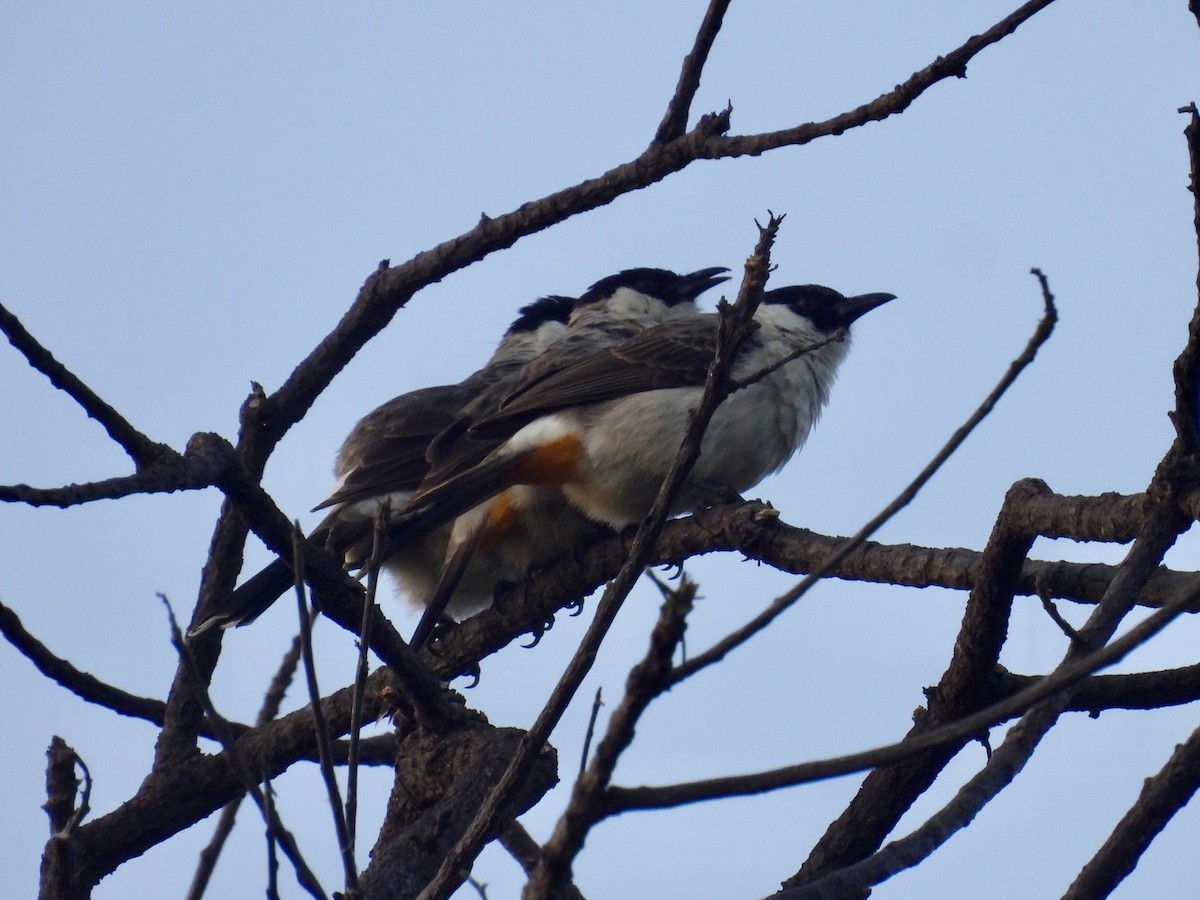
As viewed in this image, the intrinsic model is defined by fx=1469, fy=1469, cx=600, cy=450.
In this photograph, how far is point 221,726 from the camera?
238 centimetres

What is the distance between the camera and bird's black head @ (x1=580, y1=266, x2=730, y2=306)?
8516 millimetres

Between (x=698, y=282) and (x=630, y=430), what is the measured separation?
2.92 metres

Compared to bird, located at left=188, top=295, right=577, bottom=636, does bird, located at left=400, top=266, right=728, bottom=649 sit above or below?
below

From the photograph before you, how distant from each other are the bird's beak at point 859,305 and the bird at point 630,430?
88 centimetres

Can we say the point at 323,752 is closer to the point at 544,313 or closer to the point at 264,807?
the point at 264,807

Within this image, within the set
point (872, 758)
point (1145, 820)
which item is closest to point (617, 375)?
point (1145, 820)

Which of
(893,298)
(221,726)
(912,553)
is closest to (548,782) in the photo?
(912,553)

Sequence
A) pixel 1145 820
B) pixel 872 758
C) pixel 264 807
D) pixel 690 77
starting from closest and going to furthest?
pixel 872 758
pixel 264 807
pixel 1145 820
pixel 690 77

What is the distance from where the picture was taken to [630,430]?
5.89 meters

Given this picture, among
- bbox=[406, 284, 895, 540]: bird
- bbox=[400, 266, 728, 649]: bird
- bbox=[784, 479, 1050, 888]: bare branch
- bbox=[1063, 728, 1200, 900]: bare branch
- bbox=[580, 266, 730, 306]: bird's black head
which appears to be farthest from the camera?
bbox=[580, 266, 730, 306]: bird's black head

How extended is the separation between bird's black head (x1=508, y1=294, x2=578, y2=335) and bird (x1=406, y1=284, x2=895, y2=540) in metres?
2.48

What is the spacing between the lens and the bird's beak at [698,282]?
8570mm

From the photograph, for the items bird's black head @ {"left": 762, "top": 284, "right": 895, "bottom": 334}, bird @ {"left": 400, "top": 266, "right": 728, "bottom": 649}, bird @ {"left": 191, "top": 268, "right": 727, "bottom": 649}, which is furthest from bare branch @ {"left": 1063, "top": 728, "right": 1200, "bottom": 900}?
bird's black head @ {"left": 762, "top": 284, "right": 895, "bottom": 334}

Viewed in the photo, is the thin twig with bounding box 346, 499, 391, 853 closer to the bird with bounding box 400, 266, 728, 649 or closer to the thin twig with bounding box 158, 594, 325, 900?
the thin twig with bounding box 158, 594, 325, 900
